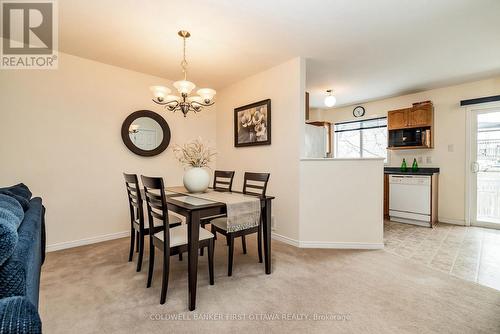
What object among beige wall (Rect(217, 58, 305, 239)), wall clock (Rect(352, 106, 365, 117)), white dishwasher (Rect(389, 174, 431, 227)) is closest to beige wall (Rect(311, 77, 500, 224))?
white dishwasher (Rect(389, 174, 431, 227))

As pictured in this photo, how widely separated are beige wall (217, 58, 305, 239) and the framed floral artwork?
0.08 metres

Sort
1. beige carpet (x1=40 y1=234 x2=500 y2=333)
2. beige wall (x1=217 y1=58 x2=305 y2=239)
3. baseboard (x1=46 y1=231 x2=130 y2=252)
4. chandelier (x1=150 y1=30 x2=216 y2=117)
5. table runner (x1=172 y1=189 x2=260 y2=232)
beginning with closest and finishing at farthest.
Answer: beige carpet (x1=40 y1=234 x2=500 y2=333) → table runner (x1=172 y1=189 x2=260 y2=232) → chandelier (x1=150 y1=30 x2=216 y2=117) → baseboard (x1=46 y1=231 x2=130 y2=252) → beige wall (x1=217 y1=58 x2=305 y2=239)

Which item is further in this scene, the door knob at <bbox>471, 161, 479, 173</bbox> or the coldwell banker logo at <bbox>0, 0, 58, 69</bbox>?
the door knob at <bbox>471, 161, 479, 173</bbox>

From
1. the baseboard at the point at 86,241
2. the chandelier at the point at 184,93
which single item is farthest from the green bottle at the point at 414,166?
the baseboard at the point at 86,241

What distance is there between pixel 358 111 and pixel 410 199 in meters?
2.26

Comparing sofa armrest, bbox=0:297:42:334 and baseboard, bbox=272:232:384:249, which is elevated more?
sofa armrest, bbox=0:297:42:334

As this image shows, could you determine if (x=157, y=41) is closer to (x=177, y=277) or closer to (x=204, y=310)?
(x=177, y=277)

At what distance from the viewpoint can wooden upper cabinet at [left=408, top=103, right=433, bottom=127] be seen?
13.7 feet

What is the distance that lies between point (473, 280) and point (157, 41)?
13.0ft

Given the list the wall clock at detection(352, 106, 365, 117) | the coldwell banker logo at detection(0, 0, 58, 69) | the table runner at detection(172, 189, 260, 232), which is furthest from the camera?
the wall clock at detection(352, 106, 365, 117)

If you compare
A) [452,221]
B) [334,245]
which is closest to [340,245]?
[334,245]

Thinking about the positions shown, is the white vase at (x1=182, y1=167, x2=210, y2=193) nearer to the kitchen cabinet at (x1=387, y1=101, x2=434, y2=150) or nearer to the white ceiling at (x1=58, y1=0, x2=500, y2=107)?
the white ceiling at (x1=58, y1=0, x2=500, y2=107)

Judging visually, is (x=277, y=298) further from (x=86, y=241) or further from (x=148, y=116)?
(x=148, y=116)

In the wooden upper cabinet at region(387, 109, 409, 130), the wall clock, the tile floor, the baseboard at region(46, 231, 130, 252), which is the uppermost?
the wall clock
